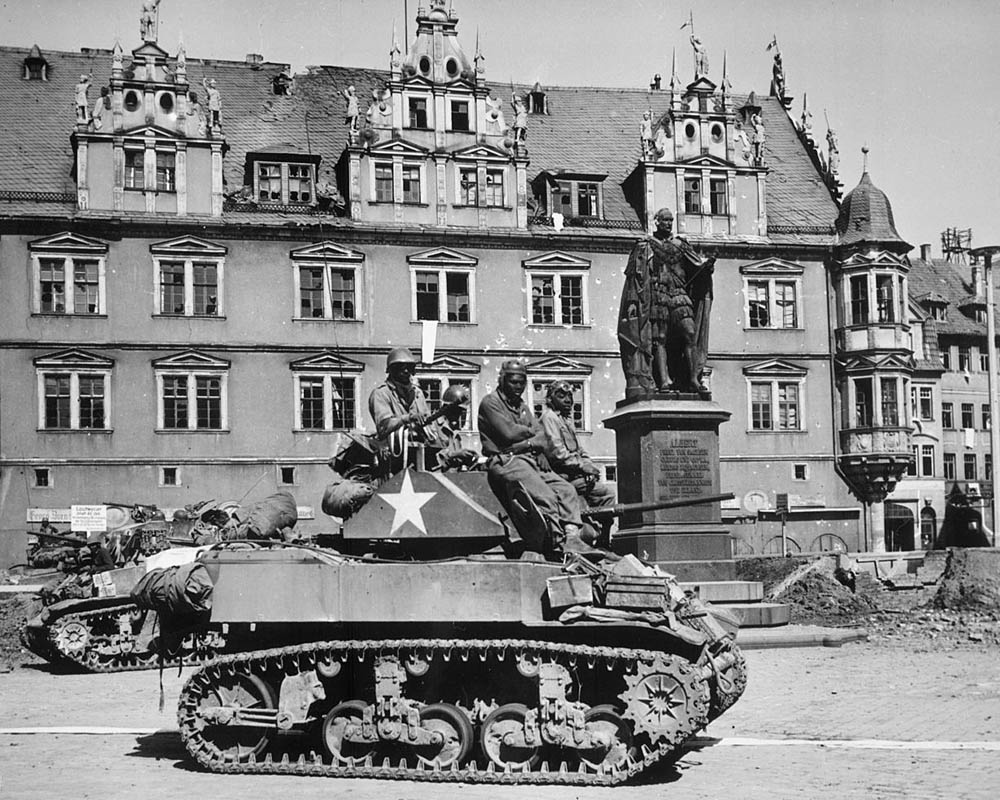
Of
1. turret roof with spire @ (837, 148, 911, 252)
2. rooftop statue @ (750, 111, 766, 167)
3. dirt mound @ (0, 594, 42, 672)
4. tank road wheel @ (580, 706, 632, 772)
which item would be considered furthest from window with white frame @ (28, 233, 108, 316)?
tank road wheel @ (580, 706, 632, 772)

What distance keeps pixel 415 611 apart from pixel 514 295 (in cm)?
2999

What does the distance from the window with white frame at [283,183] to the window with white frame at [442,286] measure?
3.78 metres

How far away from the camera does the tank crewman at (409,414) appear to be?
38.2ft

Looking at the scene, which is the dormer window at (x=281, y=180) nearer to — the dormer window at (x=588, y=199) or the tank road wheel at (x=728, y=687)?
the dormer window at (x=588, y=199)

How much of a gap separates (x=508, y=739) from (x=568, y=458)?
453 cm

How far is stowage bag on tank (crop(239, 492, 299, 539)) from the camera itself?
1191cm

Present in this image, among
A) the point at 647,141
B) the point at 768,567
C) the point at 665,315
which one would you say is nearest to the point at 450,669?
the point at 665,315

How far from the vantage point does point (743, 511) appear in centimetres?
3969

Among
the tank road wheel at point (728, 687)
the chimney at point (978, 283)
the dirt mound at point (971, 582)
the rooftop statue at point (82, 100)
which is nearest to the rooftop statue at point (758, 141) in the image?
the rooftop statue at point (82, 100)

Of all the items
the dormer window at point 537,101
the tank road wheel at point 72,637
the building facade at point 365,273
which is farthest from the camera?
the dormer window at point 537,101

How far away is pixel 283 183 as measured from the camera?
3847 cm

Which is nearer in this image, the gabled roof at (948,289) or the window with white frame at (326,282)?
the window with white frame at (326,282)

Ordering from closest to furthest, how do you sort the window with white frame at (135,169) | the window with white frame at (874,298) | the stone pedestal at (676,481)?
the stone pedestal at (676,481)
the window with white frame at (135,169)
the window with white frame at (874,298)

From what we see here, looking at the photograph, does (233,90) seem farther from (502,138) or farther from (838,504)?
(838,504)
